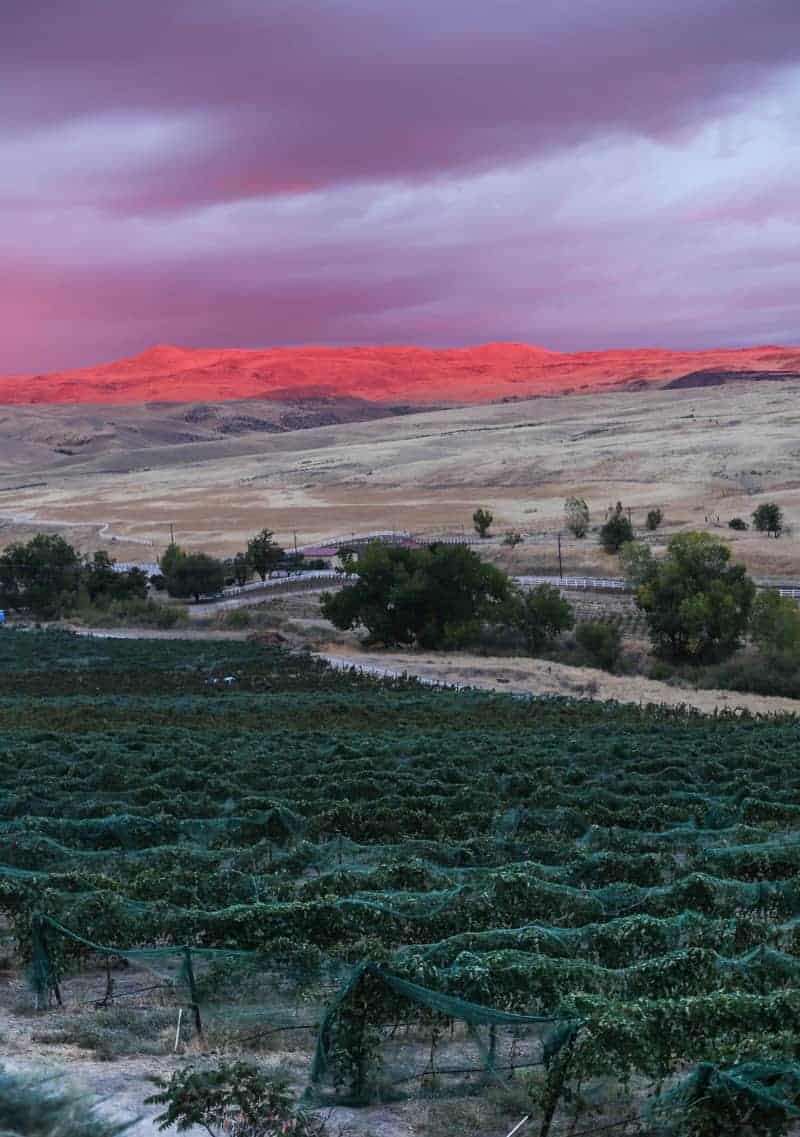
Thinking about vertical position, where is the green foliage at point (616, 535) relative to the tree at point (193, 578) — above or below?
above

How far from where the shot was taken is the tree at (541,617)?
5453 cm

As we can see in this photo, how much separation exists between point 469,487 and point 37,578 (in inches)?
2136

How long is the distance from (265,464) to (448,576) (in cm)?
10226

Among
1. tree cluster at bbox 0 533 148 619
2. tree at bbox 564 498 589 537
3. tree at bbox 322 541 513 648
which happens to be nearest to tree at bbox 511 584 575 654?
tree at bbox 322 541 513 648

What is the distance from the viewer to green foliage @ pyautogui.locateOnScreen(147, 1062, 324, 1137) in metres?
7.44

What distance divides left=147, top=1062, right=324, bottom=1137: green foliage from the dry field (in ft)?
209

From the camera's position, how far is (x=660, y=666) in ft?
162

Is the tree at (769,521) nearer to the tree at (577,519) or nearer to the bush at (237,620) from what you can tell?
the tree at (577,519)

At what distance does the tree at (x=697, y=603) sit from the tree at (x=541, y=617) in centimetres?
392

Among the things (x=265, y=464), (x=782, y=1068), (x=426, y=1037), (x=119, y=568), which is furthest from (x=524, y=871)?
(x=265, y=464)

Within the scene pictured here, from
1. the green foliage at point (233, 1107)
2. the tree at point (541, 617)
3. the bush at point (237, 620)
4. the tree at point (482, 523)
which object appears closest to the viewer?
the green foliage at point (233, 1107)

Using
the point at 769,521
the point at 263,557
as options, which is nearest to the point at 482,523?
the point at 263,557

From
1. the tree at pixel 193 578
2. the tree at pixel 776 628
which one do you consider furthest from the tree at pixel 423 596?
the tree at pixel 193 578

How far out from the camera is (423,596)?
56688 millimetres
